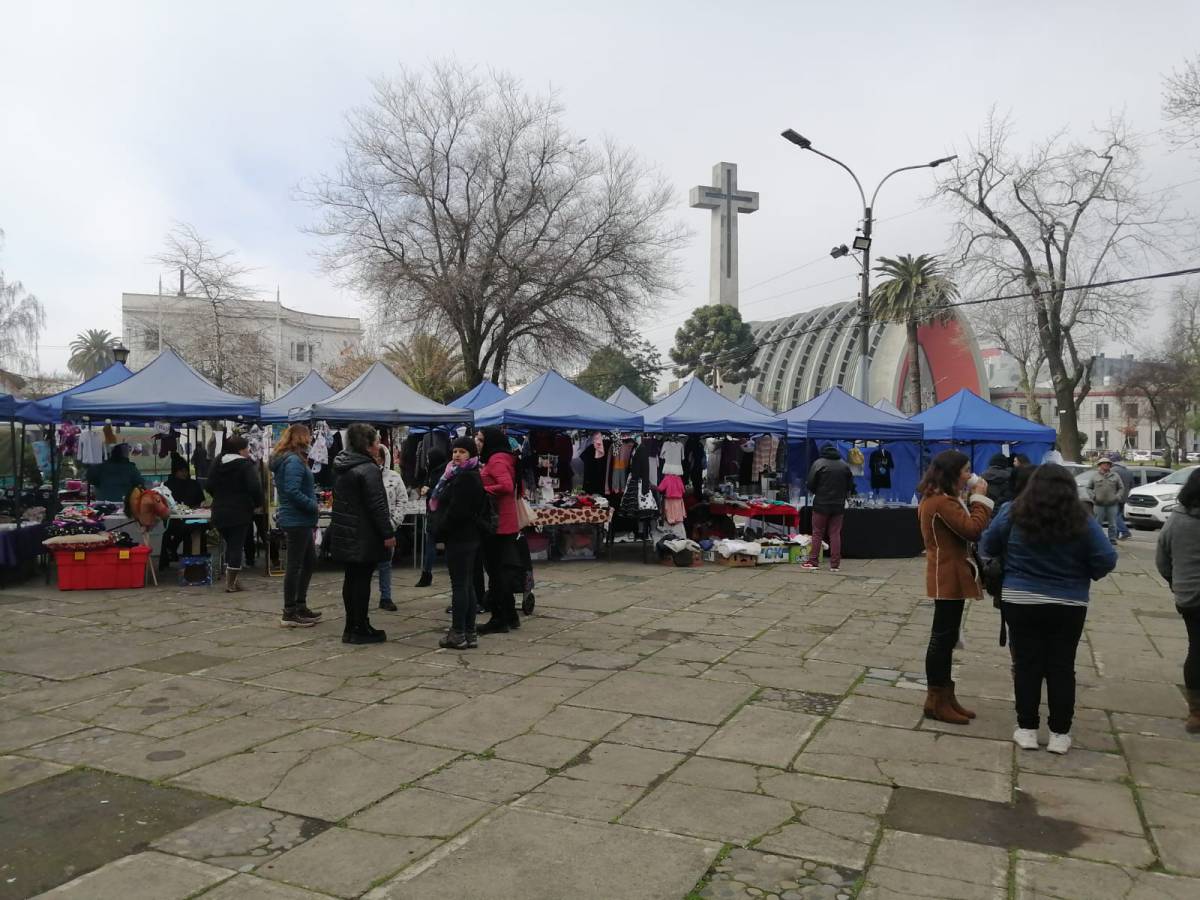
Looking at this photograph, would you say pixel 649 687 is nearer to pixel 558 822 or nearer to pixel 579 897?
pixel 558 822

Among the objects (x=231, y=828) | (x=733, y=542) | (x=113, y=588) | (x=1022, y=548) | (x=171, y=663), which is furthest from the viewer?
(x=733, y=542)

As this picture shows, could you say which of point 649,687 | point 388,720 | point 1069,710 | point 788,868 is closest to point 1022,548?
point 1069,710

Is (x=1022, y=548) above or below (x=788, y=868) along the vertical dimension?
above

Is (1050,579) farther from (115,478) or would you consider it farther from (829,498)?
(115,478)

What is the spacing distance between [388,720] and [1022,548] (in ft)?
11.8

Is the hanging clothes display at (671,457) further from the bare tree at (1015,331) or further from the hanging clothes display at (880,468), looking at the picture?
the bare tree at (1015,331)

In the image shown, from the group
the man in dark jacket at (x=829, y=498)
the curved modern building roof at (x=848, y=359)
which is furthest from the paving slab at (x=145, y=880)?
the curved modern building roof at (x=848, y=359)

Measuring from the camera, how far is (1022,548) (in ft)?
14.6

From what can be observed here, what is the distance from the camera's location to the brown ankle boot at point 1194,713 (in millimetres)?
4938

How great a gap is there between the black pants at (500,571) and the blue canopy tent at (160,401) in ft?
18.2

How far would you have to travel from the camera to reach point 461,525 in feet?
21.5

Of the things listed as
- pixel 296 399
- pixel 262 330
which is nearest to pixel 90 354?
pixel 262 330

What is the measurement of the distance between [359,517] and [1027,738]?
4.72 m

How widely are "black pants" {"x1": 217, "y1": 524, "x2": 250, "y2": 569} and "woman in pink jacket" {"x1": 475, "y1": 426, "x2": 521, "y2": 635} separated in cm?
348
